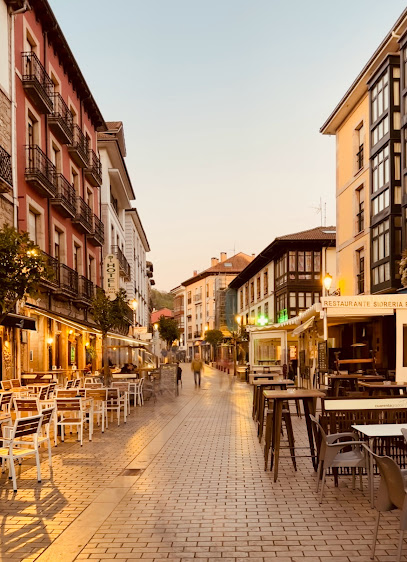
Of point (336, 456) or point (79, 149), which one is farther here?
point (79, 149)

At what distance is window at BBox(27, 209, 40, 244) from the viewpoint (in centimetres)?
1983

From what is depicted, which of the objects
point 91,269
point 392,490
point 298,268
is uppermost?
point 298,268

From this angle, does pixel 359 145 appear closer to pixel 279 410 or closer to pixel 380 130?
pixel 380 130

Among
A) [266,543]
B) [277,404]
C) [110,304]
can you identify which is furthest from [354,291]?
[266,543]

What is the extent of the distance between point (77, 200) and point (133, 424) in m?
14.5

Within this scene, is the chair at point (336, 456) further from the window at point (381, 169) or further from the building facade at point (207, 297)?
the building facade at point (207, 297)

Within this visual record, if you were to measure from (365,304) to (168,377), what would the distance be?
438 inches

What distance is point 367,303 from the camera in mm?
13875

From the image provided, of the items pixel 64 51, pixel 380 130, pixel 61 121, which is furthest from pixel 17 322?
pixel 380 130

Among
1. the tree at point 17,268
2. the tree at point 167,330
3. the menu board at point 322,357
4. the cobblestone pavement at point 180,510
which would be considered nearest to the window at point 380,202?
the menu board at point 322,357

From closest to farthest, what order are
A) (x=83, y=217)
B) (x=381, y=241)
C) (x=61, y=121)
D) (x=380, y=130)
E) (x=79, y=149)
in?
(x=61, y=121), (x=381, y=241), (x=380, y=130), (x=79, y=149), (x=83, y=217)

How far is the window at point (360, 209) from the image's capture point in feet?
89.2

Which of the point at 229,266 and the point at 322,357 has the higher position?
the point at 229,266

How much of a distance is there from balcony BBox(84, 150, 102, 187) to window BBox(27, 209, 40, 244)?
7.79m
